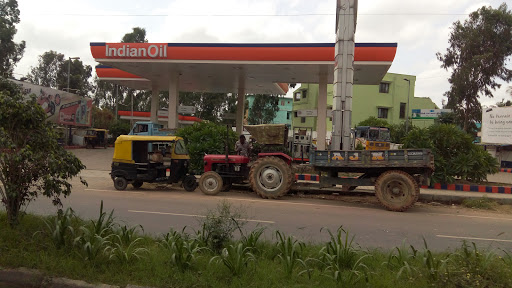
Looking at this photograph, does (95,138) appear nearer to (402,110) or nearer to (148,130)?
(148,130)

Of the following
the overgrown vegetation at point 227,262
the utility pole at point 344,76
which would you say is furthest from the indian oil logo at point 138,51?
the overgrown vegetation at point 227,262

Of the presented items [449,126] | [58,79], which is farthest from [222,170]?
[58,79]

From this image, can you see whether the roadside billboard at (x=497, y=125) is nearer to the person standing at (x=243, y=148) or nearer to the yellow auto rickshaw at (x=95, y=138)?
the person standing at (x=243, y=148)

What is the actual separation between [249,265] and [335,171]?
263 inches

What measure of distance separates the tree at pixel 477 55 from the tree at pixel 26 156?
1319 inches

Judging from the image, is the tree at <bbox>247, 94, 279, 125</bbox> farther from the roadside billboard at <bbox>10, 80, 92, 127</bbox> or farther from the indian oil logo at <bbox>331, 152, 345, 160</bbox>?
the indian oil logo at <bbox>331, 152, 345, 160</bbox>

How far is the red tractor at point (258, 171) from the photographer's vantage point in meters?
10.4

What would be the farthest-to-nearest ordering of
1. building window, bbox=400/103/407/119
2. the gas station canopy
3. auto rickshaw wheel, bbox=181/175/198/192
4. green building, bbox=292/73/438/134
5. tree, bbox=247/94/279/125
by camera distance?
building window, bbox=400/103/407/119 → green building, bbox=292/73/438/134 → tree, bbox=247/94/279/125 → the gas station canopy → auto rickshaw wheel, bbox=181/175/198/192

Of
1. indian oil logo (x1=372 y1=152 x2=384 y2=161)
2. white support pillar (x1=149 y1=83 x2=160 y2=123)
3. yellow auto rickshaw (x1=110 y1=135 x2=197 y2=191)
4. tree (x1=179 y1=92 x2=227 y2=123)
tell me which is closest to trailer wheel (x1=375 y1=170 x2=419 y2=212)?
indian oil logo (x1=372 y1=152 x2=384 y2=161)

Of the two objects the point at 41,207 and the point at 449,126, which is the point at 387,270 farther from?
the point at 449,126

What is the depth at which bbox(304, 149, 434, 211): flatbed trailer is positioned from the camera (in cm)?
912

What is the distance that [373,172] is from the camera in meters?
9.85

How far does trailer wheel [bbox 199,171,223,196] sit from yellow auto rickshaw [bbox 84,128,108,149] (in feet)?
86.3

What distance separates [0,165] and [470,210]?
11005 mm
